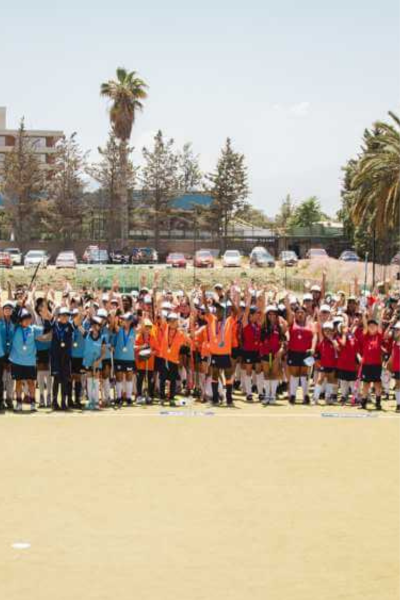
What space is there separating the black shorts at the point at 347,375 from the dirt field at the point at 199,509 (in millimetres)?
1966

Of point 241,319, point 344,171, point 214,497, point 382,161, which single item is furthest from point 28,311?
point 344,171

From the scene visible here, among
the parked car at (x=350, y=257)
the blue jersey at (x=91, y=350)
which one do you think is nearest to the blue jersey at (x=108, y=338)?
the blue jersey at (x=91, y=350)

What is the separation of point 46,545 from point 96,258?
51.2 meters

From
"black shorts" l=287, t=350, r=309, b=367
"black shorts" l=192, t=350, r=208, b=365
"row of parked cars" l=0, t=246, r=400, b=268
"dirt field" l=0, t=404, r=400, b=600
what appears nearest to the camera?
"dirt field" l=0, t=404, r=400, b=600

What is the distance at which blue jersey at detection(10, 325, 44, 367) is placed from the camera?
1683cm

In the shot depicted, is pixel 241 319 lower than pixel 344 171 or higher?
lower

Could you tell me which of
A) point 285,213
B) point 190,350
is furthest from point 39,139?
point 190,350

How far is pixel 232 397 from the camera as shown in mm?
18969

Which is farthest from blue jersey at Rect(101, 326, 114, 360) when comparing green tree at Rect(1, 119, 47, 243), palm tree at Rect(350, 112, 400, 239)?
green tree at Rect(1, 119, 47, 243)

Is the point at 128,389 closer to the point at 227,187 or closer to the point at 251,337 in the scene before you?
the point at 251,337

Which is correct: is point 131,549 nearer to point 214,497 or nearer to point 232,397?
point 214,497

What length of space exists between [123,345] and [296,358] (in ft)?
A: 10.0

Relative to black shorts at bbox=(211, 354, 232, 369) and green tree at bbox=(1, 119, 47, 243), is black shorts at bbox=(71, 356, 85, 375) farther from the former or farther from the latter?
green tree at bbox=(1, 119, 47, 243)

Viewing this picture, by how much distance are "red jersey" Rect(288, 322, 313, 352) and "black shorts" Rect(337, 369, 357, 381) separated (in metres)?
0.82
